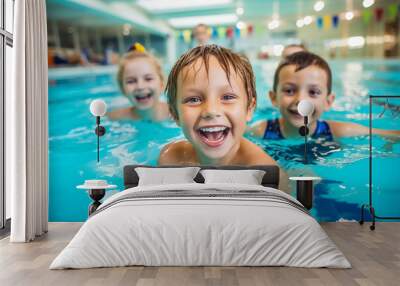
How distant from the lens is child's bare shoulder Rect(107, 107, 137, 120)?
7523mm

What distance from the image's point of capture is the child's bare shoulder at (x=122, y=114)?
24.7 ft

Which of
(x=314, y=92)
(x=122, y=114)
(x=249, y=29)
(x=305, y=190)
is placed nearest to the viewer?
(x=305, y=190)

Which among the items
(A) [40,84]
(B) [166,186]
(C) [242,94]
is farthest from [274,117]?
(A) [40,84]

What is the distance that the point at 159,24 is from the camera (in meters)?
7.78

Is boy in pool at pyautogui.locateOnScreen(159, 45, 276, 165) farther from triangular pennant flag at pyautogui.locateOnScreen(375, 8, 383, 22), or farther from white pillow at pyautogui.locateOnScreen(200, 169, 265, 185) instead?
triangular pennant flag at pyautogui.locateOnScreen(375, 8, 383, 22)

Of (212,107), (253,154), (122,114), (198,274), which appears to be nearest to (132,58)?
(122,114)

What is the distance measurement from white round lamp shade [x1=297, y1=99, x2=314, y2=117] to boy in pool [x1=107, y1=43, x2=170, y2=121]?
169cm

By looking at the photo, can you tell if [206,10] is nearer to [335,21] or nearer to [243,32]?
[243,32]

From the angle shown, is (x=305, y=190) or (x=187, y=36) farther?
(x=187, y=36)

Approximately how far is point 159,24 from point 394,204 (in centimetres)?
387

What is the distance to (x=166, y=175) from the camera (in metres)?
6.73

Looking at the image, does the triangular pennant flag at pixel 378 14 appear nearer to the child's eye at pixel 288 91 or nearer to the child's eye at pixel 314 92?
the child's eye at pixel 314 92

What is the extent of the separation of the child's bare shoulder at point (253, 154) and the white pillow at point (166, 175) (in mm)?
765

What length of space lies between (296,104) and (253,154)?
0.84m
